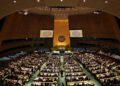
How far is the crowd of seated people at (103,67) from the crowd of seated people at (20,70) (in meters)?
→ 5.02

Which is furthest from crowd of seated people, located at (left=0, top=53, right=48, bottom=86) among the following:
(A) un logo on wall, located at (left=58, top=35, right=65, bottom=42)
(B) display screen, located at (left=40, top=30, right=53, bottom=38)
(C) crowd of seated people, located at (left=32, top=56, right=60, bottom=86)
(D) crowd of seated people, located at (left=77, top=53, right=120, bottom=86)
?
(D) crowd of seated people, located at (left=77, top=53, right=120, bottom=86)

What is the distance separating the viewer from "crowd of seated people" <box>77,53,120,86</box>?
68.1 feet

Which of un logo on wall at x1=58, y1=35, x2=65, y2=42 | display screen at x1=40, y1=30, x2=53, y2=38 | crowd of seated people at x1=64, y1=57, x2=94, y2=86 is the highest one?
crowd of seated people at x1=64, y1=57, x2=94, y2=86

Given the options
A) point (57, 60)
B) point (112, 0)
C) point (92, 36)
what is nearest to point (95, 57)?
point (92, 36)

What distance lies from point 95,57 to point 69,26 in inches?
199

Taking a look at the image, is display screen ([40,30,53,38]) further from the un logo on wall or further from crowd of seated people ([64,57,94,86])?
crowd of seated people ([64,57,94,86])

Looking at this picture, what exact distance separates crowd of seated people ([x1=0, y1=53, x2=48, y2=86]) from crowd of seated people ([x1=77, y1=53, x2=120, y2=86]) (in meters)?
5.02

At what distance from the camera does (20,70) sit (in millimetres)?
27234

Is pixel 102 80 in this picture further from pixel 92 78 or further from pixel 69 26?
pixel 69 26

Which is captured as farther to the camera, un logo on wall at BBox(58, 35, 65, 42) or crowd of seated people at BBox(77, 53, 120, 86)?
un logo on wall at BBox(58, 35, 65, 42)

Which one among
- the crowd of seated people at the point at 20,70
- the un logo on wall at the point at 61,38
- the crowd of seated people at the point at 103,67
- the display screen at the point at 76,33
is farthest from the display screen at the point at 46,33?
the crowd of seated people at the point at 103,67

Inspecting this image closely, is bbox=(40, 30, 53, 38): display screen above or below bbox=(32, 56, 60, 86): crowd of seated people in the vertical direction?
below

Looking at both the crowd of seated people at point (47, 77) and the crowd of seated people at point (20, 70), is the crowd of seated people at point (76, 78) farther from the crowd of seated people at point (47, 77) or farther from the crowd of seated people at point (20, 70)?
the crowd of seated people at point (20, 70)

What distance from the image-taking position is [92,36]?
36.7m
